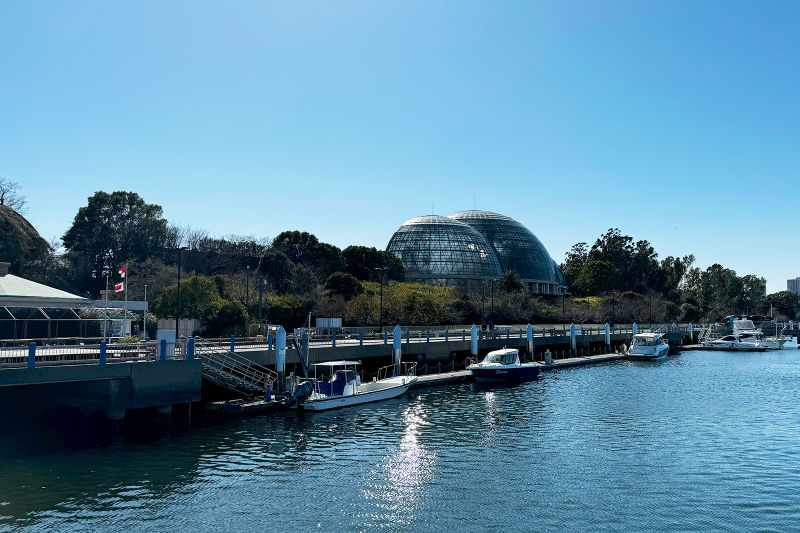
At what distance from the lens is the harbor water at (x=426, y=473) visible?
64.9ft

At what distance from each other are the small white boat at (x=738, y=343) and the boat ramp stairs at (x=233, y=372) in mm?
96778

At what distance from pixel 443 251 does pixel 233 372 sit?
126 meters

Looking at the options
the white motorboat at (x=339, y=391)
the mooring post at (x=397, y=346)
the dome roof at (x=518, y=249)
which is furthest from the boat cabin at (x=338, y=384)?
the dome roof at (x=518, y=249)

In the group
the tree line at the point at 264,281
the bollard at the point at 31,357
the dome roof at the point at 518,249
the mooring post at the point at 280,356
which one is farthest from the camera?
the dome roof at the point at 518,249

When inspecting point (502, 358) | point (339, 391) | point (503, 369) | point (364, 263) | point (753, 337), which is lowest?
point (339, 391)

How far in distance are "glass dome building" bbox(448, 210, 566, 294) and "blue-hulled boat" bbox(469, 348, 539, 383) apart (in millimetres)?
122206

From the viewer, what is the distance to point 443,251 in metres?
164

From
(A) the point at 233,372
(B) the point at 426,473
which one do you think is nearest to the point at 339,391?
(A) the point at 233,372

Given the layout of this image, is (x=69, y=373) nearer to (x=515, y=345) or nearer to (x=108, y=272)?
(x=515, y=345)

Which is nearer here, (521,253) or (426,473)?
(426,473)

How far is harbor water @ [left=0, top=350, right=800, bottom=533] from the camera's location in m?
19.8

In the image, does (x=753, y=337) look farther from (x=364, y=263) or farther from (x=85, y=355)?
(x=85, y=355)

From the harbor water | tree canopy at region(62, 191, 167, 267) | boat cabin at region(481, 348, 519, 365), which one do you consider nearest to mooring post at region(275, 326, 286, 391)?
the harbor water

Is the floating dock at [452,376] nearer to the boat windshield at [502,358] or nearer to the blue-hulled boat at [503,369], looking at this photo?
the blue-hulled boat at [503,369]
